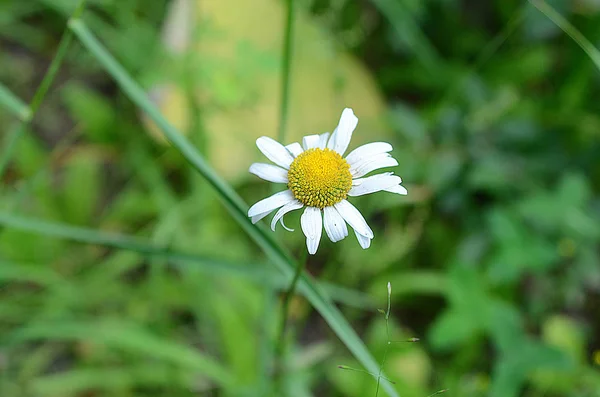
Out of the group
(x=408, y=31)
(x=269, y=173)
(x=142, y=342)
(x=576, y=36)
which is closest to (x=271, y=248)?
(x=269, y=173)

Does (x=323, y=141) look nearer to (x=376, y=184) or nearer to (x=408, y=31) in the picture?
(x=376, y=184)

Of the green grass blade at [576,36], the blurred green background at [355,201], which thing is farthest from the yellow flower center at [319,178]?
the blurred green background at [355,201]

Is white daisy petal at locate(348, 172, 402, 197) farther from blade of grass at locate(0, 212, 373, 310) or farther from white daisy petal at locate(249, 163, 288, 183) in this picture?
blade of grass at locate(0, 212, 373, 310)

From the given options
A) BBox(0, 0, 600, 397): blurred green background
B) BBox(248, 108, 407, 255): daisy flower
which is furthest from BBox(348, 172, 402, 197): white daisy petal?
BBox(0, 0, 600, 397): blurred green background

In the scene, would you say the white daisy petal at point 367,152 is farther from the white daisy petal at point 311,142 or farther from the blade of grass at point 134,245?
the blade of grass at point 134,245

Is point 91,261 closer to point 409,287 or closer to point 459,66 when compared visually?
point 409,287

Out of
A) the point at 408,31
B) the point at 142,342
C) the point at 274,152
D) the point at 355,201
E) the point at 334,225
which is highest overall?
the point at 408,31
